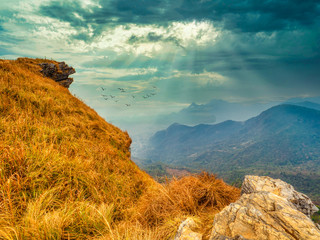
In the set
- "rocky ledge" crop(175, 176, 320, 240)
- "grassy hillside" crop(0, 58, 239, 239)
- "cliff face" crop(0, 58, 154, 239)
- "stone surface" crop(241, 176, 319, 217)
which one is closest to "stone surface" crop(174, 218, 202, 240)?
"rocky ledge" crop(175, 176, 320, 240)

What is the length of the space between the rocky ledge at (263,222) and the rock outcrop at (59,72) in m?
17.5

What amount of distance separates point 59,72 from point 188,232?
18.1 metres

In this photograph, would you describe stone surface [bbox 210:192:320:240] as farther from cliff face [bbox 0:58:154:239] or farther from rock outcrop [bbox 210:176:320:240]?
cliff face [bbox 0:58:154:239]

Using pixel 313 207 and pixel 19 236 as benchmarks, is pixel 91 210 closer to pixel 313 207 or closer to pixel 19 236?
pixel 19 236

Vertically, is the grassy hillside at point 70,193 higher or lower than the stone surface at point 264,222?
lower

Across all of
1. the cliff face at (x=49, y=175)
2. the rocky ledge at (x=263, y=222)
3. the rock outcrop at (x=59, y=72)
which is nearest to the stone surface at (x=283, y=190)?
the rocky ledge at (x=263, y=222)

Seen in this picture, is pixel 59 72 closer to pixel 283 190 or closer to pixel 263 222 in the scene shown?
pixel 283 190

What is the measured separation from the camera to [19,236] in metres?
2.43

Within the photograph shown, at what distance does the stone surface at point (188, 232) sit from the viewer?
2490 millimetres

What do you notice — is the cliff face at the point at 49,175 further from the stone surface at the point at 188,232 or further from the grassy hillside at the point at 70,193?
the stone surface at the point at 188,232

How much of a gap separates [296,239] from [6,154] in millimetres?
5211

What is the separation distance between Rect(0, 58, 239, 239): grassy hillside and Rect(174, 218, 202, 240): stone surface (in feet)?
0.77

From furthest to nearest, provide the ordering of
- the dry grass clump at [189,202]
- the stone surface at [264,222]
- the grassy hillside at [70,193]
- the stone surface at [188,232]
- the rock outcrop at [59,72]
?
the rock outcrop at [59,72], the dry grass clump at [189,202], the grassy hillside at [70,193], the stone surface at [188,232], the stone surface at [264,222]

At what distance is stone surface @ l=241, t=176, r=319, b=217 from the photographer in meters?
3.00
